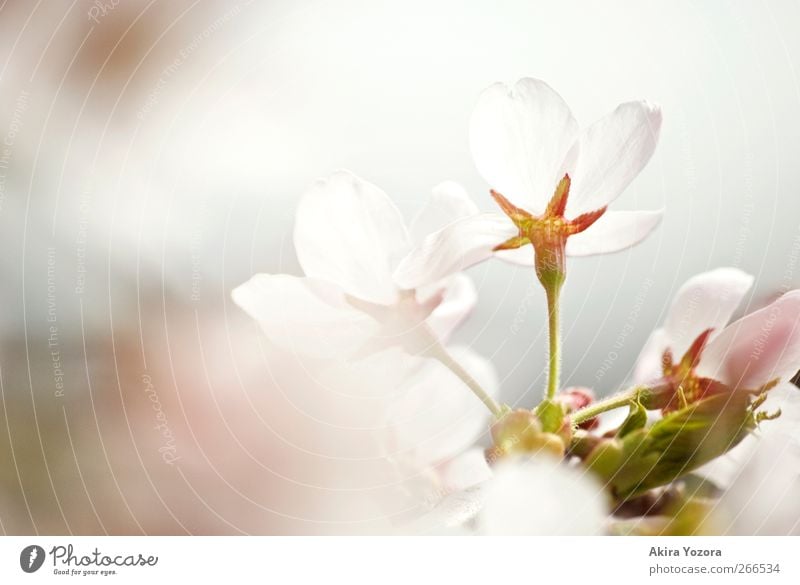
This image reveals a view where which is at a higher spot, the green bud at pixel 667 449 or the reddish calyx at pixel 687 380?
the reddish calyx at pixel 687 380
